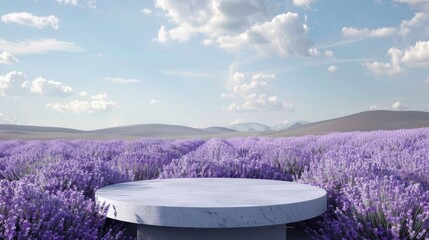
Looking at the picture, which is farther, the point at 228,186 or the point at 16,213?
the point at 228,186

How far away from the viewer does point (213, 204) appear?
2.67 m

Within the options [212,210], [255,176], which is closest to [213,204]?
[212,210]

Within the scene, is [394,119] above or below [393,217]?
above

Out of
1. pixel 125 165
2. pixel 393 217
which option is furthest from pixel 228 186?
pixel 125 165

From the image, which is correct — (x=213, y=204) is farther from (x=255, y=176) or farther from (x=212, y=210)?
(x=255, y=176)

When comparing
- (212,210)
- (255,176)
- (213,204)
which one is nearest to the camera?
(212,210)

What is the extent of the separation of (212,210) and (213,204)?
0.13 meters

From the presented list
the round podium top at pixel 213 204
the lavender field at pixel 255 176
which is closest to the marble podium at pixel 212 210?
the round podium top at pixel 213 204

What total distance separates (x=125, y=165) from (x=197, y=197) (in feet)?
8.00

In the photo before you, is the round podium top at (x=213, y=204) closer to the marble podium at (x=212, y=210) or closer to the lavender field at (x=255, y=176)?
the marble podium at (x=212, y=210)

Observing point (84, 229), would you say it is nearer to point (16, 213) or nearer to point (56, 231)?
point (56, 231)

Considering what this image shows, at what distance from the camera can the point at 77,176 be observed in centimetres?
387

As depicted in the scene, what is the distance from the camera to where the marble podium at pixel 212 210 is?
2.55m

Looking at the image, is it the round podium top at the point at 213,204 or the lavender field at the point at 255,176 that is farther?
the lavender field at the point at 255,176
